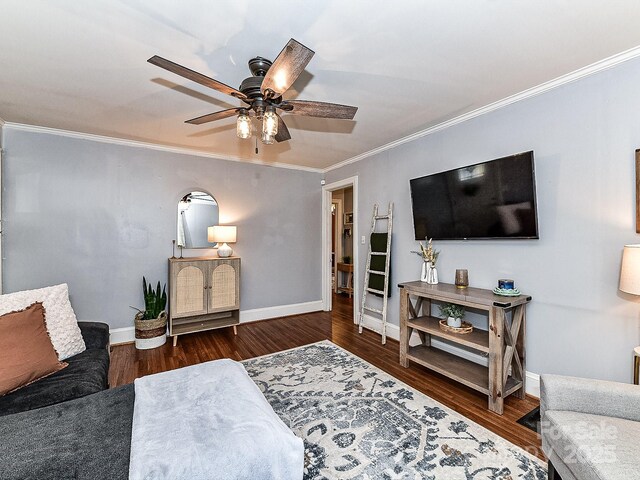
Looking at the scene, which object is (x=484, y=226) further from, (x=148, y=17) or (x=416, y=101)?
(x=148, y=17)

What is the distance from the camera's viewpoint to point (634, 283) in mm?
1617

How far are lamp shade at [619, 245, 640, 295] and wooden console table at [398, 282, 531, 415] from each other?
64 cm

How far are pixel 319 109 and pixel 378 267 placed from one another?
2422mm

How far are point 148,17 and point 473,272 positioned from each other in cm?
313

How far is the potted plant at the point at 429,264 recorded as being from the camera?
2.99m

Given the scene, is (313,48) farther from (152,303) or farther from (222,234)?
(152,303)

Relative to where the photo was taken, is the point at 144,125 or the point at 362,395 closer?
the point at 362,395

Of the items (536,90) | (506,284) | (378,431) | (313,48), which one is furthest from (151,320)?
(536,90)

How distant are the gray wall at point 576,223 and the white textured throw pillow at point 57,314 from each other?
3.33 meters

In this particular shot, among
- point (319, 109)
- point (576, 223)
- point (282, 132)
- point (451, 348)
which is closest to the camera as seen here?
point (319, 109)

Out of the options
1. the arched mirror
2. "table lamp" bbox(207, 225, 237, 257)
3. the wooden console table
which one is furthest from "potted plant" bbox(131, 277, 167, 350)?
the wooden console table

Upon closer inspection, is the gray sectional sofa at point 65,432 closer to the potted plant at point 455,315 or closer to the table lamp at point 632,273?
the potted plant at point 455,315

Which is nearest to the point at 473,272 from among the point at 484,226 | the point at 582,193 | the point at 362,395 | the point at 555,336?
the point at 484,226

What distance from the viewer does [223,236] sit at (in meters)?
3.91
